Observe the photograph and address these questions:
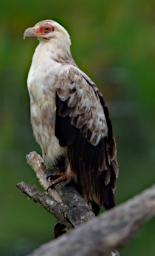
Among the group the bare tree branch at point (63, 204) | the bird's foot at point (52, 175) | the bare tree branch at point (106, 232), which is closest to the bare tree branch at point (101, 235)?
the bare tree branch at point (106, 232)

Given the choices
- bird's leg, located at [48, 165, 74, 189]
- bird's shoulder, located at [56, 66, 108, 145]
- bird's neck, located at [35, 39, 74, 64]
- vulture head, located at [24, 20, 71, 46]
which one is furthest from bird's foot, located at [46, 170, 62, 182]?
vulture head, located at [24, 20, 71, 46]

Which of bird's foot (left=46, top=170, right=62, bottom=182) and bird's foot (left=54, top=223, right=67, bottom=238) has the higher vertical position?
bird's foot (left=46, top=170, right=62, bottom=182)

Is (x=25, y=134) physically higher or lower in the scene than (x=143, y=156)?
higher

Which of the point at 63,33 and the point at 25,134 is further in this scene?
the point at 25,134

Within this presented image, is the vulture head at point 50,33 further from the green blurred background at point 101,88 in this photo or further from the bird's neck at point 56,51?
the green blurred background at point 101,88

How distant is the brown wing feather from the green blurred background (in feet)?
16.1

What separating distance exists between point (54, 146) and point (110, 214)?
2249 millimetres

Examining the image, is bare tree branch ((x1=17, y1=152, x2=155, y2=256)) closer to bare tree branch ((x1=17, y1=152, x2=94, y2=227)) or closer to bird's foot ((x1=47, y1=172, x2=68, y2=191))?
bare tree branch ((x1=17, y1=152, x2=94, y2=227))

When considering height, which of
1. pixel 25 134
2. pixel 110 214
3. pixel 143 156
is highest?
pixel 110 214

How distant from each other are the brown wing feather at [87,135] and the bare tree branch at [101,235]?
214 cm

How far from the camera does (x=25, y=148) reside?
37.8ft

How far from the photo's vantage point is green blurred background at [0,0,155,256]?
11719 millimetres

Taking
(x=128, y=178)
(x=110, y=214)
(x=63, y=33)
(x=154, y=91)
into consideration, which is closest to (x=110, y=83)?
(x=154, y=91)

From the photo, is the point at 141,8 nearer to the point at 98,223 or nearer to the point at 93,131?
the point at 93,131
